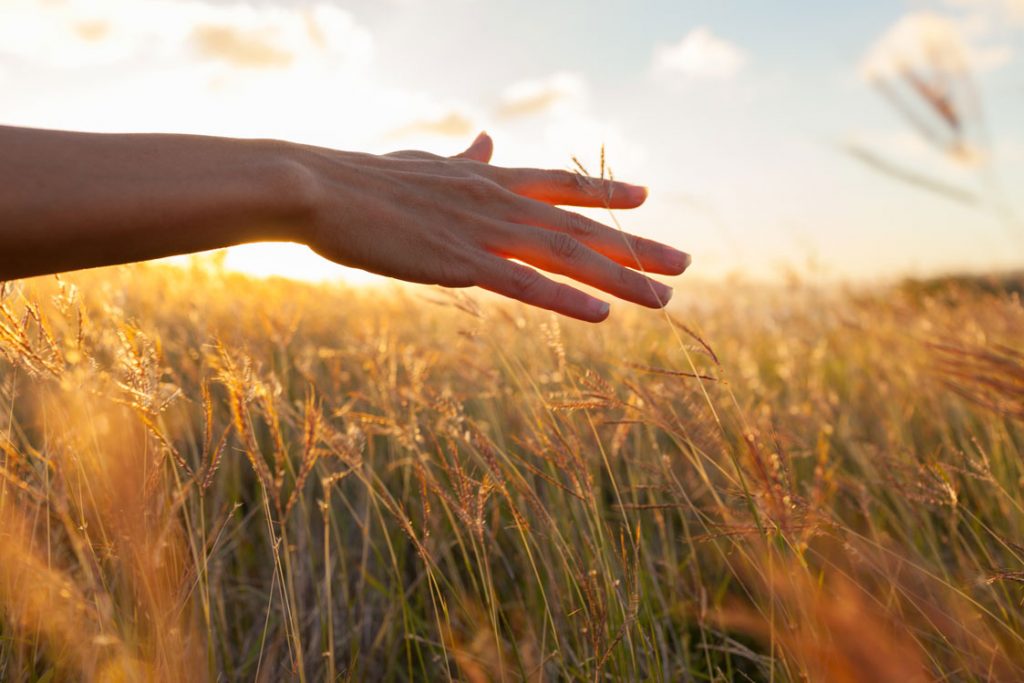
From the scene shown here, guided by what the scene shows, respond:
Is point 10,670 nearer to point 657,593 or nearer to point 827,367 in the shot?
point 657,593

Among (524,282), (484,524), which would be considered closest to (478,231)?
(524,282)

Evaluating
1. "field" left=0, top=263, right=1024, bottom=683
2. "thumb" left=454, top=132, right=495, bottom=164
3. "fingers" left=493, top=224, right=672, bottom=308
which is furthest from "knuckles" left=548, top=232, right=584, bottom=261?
"thumb" left=454, top=132, right=495, bottom=164

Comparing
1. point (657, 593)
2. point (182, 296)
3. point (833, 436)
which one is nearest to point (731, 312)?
point (833, 436)

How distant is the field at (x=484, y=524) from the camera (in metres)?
1.14

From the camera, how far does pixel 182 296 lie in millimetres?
4117

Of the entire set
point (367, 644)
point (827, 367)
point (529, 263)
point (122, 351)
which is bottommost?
point (367, 644)

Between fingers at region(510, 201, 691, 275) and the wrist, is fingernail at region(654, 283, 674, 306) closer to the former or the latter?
fingers at region(510, 201, 691, 275)

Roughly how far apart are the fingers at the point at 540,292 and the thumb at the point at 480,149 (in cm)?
40

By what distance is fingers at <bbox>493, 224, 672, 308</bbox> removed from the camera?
1.34 meters

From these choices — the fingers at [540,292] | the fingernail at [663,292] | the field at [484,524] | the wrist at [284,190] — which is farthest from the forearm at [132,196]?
the fingernail at [663,292]

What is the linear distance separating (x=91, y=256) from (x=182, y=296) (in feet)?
11.1

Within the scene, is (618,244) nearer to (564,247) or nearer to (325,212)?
(564,247)

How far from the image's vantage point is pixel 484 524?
1.28 metres

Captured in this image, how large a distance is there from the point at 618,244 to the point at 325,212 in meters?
0.61
